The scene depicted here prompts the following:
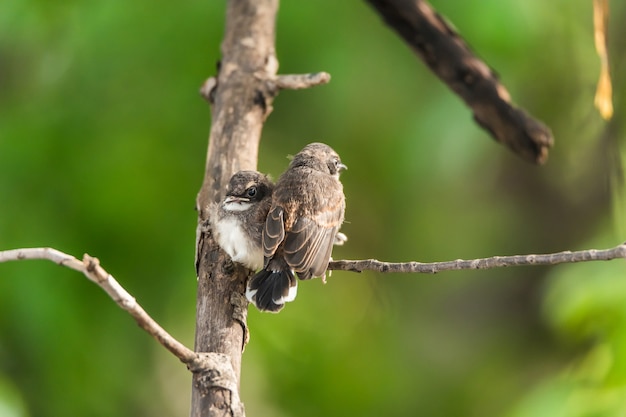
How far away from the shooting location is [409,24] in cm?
419

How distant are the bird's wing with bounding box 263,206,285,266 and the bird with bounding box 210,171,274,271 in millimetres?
62

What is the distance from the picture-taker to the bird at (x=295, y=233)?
9.47ft

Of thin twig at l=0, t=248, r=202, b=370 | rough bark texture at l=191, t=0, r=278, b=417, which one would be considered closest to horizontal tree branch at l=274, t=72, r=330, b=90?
rough bark texture at l=191, t=0, r=278, b=417

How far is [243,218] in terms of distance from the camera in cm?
307

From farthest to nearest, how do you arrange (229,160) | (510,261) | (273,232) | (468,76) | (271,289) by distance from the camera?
(468,76) → (229,160) → (273,232) → (271,289) → (510,261)

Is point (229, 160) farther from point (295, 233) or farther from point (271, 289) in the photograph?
point (271, 289)

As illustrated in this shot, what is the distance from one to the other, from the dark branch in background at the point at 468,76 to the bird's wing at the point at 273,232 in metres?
1.49

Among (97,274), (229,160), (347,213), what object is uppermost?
Answer: (347,213)

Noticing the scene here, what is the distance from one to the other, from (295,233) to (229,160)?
51 cm

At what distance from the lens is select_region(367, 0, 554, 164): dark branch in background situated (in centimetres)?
408

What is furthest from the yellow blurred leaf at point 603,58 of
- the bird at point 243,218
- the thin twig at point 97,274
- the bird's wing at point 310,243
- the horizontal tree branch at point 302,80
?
the thin twig at point 97,274


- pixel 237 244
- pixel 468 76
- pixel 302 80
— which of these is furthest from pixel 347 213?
pixel 237 244

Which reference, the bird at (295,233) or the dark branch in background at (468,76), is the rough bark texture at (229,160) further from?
the dark branch in background at (468,76)

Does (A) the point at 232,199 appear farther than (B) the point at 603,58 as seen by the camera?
No
